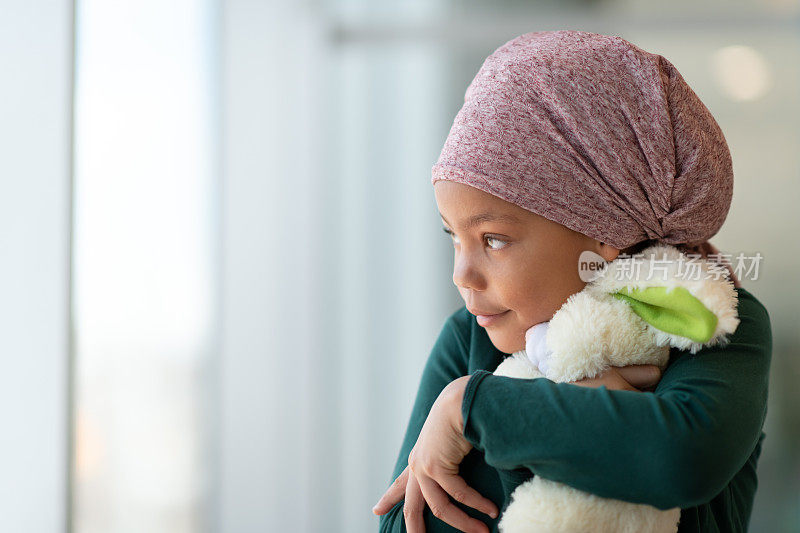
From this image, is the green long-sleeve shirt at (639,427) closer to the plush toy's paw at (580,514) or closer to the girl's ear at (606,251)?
the plush toy's paw at (580,514)

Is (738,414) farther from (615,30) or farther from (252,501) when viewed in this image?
(615,30)

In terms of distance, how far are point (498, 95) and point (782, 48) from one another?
208 centimetres

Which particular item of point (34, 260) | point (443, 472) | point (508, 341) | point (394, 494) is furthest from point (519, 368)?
point (34, 260)

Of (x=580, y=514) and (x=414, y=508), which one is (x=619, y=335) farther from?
(x=414, y=508)

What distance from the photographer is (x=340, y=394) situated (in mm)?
2592

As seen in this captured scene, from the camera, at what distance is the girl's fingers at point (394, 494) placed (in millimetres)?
964

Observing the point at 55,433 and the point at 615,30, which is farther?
the point at 615,30

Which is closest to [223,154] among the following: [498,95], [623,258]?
[498,95]

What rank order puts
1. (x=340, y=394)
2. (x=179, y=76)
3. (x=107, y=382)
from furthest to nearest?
(x=340, y=394), (x=179, y=76), (x=107, y=382)

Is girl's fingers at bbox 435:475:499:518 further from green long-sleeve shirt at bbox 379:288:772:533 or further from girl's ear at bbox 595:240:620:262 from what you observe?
girl's ear at bbox 595:240:620:262

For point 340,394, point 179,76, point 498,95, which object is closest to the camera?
point 498,95

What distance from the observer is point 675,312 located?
2.52 feet

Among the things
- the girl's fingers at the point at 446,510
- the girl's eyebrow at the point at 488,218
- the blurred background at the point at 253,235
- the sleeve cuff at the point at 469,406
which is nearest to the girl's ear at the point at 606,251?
the girl's eyebrow at the point at 488,218

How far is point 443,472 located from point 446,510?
0.06 metres
